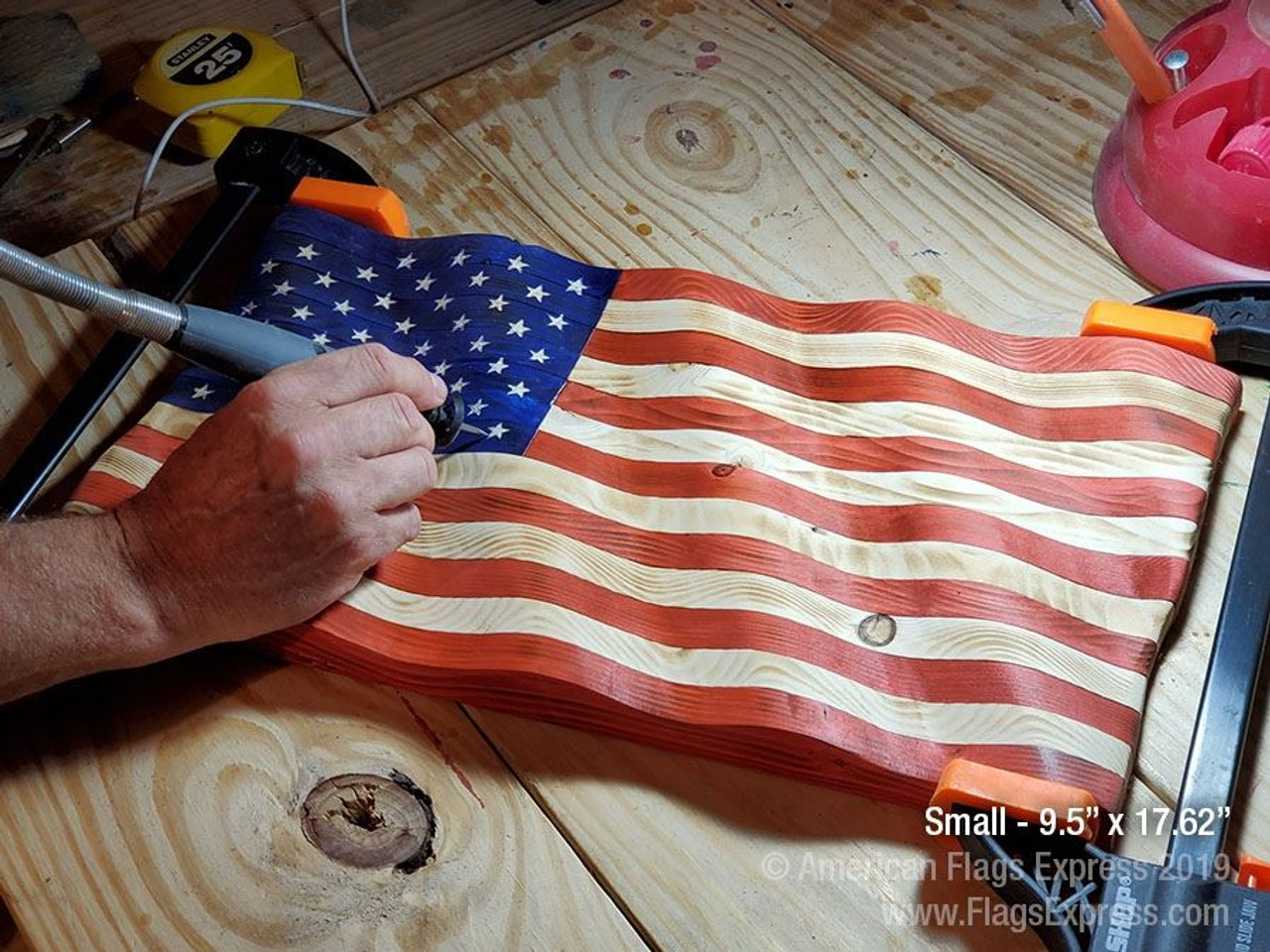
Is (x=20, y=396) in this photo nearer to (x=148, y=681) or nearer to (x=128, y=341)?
(x=128, y=341)

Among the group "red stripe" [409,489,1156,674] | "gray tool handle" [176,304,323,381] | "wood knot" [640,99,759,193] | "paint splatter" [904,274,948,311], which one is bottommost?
"red stripe" [409,489,1156,674]

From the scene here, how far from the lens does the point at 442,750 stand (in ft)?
2.53

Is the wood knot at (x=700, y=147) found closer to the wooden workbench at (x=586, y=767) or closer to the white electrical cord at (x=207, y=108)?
the wooden workbench at (x=586, y=767)

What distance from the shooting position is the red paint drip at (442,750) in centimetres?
75

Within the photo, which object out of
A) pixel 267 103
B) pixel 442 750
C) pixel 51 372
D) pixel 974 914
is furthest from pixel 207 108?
pixel 974 914

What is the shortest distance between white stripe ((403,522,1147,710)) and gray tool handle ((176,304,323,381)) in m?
0.14

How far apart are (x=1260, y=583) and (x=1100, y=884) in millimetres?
215

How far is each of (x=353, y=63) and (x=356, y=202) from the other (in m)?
0.29

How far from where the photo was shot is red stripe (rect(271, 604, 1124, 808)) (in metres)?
0.71

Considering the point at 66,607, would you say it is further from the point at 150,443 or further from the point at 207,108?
the point at 207,108

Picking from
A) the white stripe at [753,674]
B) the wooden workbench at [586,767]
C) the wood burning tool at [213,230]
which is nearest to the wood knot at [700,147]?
the wooden workbench at [586,767]

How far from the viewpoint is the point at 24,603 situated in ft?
2.40

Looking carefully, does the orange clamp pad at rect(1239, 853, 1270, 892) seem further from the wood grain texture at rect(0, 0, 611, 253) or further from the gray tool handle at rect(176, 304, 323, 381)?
the wood grain texture at rect(0, 0, 611, 253)

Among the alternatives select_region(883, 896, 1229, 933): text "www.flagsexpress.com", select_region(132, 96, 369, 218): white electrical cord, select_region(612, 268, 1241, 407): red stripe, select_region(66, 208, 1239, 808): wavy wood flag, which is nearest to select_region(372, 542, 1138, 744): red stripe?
select_region(66, 208, 1239, 808): wavy wood flag
